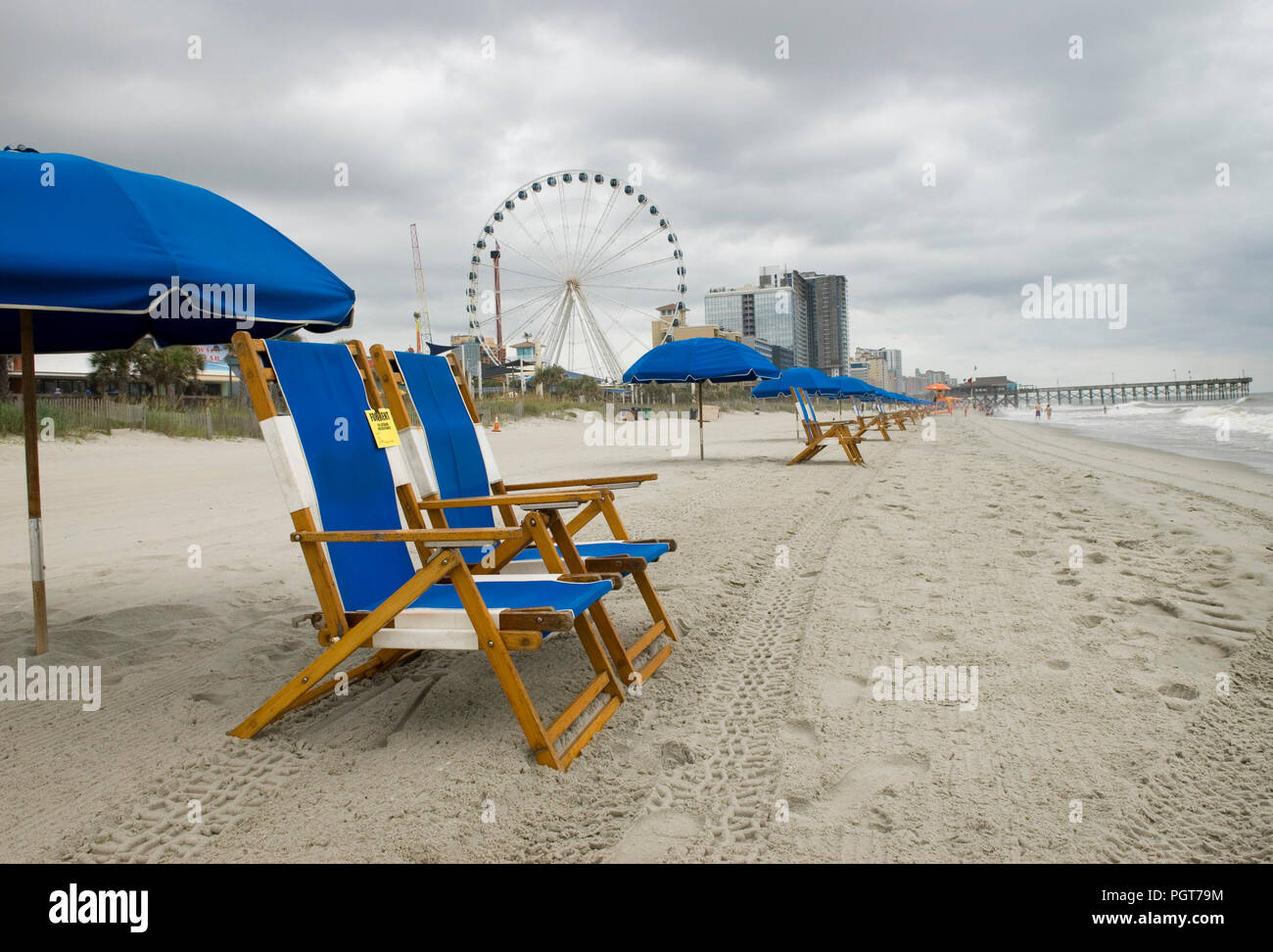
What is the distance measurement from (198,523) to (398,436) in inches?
172

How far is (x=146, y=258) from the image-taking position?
7.86 feet

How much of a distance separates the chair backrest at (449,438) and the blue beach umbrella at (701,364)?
809cm

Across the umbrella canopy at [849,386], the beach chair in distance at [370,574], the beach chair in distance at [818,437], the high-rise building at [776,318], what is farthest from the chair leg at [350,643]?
the high-rise building at [776,318]

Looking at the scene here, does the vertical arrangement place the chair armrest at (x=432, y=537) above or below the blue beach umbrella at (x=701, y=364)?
below

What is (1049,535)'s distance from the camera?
5.45 m

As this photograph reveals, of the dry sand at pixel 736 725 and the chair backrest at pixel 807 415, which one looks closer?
the dry sand at pixel 736 725

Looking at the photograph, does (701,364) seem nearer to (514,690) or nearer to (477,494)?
(477,494)

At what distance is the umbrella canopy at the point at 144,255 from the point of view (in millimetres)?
2248

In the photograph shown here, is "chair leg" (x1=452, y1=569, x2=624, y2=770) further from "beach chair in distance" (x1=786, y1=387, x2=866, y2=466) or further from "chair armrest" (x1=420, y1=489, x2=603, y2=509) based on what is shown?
"beach chair in distance" (x1=786, y1=387, x2=866, y2=466)

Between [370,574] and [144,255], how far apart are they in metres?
1.22

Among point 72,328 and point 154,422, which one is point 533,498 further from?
point 154,422

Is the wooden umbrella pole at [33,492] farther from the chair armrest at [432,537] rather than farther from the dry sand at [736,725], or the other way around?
the chair armrest at [432,537]

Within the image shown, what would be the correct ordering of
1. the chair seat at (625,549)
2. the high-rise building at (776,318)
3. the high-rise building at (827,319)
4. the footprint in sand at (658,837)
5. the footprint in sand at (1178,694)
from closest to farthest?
the footprint in sand at (658,837) < the footprint in sand at (1178,694) < the chair seat at (625,549) < the high-rise building at (776,318) < the high-rise building at (827,319)
